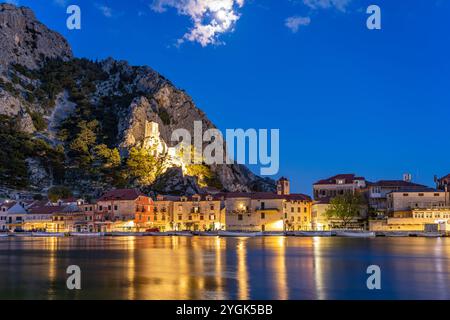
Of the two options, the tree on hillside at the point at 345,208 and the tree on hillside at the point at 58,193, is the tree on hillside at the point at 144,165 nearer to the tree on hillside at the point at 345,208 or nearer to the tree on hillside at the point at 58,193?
the tree on hillside at the point at 58,193

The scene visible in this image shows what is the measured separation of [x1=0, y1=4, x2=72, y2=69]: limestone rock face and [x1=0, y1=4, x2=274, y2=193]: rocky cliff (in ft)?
1.17

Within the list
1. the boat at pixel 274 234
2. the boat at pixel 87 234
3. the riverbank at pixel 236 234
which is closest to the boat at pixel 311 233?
the riverbank at pixel 236 234

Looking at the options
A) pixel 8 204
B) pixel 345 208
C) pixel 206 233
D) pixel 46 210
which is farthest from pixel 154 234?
pixel 345 208

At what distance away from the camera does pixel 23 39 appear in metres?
185

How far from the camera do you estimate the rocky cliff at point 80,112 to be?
429 ft

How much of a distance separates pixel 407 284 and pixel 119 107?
148321mm

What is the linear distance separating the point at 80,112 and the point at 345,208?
334 feet

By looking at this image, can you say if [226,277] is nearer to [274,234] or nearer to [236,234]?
[236,234]

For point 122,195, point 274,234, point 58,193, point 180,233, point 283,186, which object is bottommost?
point 274,234

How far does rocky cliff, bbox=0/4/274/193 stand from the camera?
130750 millimetres

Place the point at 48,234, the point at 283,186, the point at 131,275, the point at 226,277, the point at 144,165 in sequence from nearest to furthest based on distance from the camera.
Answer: the point at 226,277 → the point at 131,275 → the point at 48,234 → the point at 283,186 → the point at 144,165

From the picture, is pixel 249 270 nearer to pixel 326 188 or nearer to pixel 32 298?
pixel 32 298

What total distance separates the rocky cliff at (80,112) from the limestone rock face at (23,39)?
1.17 feet
